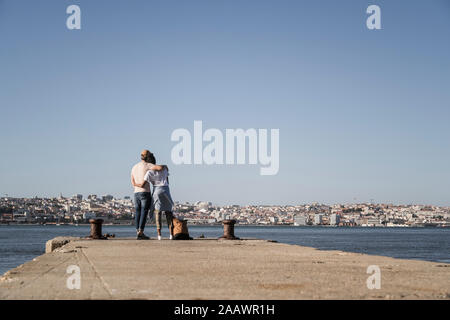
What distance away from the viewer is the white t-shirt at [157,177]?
13953 millimetres

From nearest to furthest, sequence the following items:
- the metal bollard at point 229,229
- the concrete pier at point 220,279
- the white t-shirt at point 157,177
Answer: the concrete pier at point 220,279 → the white t-shirt at point 157,177 → the metal bollard at point 229,229

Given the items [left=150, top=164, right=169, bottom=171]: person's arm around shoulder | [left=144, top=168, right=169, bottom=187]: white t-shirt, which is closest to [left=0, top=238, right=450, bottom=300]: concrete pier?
[left=150, top=164, right=169, bottom=171]: person's arm around shoulder

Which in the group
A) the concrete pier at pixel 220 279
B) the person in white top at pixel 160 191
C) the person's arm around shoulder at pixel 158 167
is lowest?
the concrete pier at pixel 220 279

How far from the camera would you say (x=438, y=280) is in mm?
5723

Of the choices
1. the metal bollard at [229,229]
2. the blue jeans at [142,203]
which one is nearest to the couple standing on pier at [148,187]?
the blue jeans at [142,203]

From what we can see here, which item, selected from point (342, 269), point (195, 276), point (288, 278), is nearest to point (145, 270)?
point (195, 276)

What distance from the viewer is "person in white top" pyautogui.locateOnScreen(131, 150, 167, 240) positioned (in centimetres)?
1409

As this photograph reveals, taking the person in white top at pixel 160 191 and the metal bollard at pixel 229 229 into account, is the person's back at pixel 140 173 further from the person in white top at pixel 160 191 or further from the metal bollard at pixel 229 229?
the metal bollard at pixel 229 229

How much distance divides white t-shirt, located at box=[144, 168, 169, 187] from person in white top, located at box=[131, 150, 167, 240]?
101 mm

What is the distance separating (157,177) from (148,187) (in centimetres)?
65

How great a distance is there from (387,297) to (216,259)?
13.8 feet

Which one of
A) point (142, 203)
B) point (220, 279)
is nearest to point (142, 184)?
point (142, 203)

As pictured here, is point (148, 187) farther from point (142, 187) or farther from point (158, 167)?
point (158, 167)
